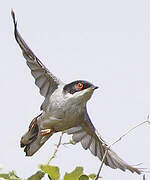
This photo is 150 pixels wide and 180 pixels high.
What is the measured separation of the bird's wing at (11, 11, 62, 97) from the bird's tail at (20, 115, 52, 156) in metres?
0.43

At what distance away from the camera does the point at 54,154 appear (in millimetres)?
4023

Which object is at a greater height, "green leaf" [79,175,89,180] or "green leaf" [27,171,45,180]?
"green leaf" [27,171,45,180]

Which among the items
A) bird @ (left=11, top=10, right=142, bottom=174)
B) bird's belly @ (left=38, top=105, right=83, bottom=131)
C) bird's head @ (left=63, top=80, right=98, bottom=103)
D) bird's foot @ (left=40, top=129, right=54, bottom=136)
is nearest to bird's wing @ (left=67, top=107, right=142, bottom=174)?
bird @ (left=11, top=10, right=142, bottom=174)

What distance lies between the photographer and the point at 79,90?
6.27 meters

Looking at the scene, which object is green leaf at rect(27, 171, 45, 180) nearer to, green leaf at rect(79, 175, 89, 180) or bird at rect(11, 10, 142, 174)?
green leaf at rect(79, 175, 89, 180)

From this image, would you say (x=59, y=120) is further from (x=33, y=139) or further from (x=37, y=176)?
(x=37, y=176)

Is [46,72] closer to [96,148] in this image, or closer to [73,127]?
[73,127]

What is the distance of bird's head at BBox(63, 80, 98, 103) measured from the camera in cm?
617

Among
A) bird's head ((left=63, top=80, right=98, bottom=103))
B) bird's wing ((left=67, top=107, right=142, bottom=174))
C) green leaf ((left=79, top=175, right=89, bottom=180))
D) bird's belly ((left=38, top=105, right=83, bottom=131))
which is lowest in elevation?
bird's wing ((left=67, top=107, right=142, bottom=174))

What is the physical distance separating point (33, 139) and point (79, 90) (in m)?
0.85

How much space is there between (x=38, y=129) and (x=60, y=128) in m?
0.40

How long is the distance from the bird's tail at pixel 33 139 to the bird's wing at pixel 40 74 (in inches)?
16.8

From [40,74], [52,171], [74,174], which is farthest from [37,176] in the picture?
[40,74]

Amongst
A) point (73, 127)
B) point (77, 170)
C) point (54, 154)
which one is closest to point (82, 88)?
point (73, 127)
